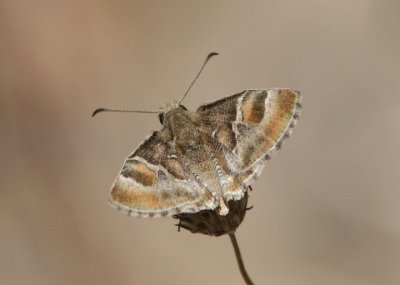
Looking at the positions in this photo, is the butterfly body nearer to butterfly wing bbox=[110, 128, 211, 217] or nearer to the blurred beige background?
butterfly wing bbox=[110, 128, 211, 217]

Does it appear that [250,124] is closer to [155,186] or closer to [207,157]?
[207,157]

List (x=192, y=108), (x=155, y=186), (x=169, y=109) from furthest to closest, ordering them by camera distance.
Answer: (x=192, y=108), (x=169, y=109), (x=155, y=186)

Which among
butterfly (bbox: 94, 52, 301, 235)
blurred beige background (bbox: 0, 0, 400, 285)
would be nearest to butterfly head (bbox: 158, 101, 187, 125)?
butterfly (bbox: 94, 52, 301, 235)

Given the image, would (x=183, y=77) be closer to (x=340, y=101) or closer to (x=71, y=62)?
(x=71, y=62)

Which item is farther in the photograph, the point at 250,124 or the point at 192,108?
the point at 192,108

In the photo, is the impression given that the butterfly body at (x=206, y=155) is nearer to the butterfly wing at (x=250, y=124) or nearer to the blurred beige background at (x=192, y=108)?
the butterfly wing at (x=250, y=124)

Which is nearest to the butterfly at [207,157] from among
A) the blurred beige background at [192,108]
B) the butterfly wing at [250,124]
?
the butterfly wing at [250,124]

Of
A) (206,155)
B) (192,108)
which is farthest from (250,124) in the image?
(192,108)
